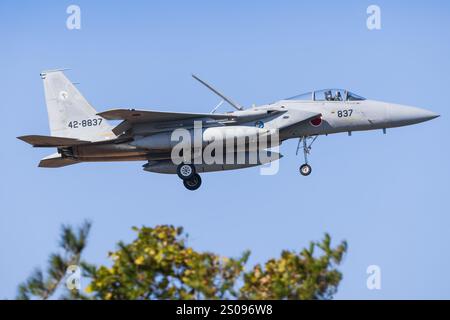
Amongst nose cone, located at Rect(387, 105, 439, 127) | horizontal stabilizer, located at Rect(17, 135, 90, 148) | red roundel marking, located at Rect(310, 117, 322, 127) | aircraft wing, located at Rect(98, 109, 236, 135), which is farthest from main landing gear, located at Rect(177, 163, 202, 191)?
nose cone, located at Rect(387, 105, 439, 127)

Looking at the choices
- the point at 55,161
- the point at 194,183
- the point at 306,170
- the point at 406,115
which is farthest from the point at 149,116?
the point at 406,115

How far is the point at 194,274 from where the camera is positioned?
16.2 metres

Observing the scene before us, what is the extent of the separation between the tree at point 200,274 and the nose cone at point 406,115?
34.6 ft

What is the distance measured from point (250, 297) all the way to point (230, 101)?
11854 mm

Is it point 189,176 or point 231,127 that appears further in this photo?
point 189,176

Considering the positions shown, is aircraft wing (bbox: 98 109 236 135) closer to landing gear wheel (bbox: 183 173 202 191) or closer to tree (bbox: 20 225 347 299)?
landing gear wheel (bbox: 183 173 202 191)

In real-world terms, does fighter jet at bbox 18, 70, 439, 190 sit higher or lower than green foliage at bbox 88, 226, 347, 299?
higher

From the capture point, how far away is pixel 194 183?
90.7ft

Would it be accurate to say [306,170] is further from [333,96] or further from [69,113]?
[69,113]

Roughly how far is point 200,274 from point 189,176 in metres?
11.3

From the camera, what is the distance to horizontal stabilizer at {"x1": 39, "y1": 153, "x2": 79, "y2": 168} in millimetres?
27998
